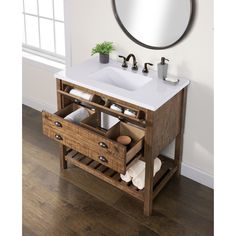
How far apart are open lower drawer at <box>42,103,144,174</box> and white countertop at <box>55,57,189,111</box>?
0.78 ft

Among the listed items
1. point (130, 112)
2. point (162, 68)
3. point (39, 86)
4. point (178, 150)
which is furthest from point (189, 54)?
point (39, 86)

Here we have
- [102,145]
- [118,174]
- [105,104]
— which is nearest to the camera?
[102,145]

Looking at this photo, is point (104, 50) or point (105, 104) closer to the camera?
point (105, 104)

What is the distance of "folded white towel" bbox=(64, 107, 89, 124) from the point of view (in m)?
2.29

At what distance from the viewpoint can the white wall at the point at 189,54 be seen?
6.99 ft

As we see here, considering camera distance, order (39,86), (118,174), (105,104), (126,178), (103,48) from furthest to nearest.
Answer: (39,86)
(103,48)
(118,174)
(126,178)
(105,104)

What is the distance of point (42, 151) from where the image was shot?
2.86 meters

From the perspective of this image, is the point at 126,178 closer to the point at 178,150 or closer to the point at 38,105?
the point at 178,150

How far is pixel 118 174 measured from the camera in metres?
2.38

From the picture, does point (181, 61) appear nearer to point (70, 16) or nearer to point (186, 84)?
point (186, 84)

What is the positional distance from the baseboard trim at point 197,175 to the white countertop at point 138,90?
67 cm

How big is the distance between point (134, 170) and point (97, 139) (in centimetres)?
37
